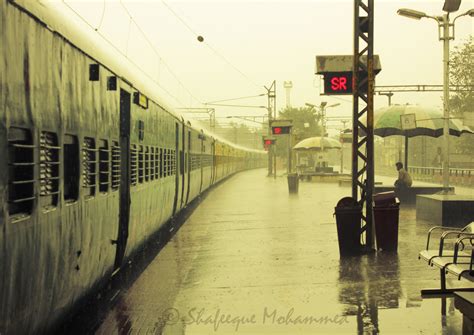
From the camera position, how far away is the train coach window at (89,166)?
658 cm

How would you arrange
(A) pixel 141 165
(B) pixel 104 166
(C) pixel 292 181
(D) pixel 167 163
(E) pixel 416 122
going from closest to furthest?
(B) pixel 104 166 < (A) pixel 141 165 < (D) pixel 167 163 < (E) pixel 416 122 < (C) pixel 292 181

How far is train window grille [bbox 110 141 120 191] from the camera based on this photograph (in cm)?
817

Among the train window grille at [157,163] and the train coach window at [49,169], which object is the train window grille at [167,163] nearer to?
the train window grille at [157,163]

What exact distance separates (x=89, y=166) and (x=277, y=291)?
3.28 metres

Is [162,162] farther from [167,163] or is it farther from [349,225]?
[349,225]

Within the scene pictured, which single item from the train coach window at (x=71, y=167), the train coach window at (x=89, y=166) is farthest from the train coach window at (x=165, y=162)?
the train coach window at (x=71, y=167)

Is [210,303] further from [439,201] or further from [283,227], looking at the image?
[439,201]

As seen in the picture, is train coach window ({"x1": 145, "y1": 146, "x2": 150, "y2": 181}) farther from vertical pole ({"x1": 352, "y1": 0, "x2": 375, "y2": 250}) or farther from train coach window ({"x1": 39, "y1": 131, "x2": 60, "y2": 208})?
train coach window ({"x1": 39, "y1": 131, "x2": 60, "y2": 208})

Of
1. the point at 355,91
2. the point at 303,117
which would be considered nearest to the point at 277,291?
the point at 355,91

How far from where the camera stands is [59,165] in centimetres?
551

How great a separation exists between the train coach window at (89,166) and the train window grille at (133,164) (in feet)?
7.60

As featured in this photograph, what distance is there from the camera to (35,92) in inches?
193

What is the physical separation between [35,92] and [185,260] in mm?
7295

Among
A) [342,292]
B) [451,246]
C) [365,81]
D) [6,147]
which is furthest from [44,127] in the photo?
[451,246]
